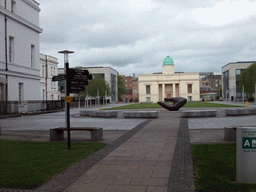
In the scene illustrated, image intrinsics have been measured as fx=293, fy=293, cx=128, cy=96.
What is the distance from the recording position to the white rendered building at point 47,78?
5991cm

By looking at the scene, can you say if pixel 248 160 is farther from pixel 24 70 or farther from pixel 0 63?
pixel 24 70

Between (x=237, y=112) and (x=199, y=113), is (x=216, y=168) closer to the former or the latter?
(x=199, y=113)

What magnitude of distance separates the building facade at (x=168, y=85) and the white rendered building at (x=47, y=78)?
42470 millimetres

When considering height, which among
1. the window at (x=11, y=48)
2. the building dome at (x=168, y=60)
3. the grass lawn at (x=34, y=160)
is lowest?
the grass lawn at (x=34, y=160)

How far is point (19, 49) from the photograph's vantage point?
32094 mm

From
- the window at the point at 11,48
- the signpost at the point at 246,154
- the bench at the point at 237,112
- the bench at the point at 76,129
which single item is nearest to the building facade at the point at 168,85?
the window at the point at 11,48

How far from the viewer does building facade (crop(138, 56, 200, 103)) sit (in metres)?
100

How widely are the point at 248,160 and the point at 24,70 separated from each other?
30.9 m

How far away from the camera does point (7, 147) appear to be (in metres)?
9.88

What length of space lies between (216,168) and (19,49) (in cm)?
2982

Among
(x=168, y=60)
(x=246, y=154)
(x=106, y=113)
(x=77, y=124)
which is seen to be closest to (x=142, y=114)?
(x=106, y=113)

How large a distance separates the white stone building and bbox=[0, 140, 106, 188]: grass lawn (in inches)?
811

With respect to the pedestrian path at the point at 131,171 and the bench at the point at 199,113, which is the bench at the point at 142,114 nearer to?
the bench at the point at 199,113

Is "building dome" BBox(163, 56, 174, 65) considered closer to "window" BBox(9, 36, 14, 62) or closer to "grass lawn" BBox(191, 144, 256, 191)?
"window" BBox(9, 36, 14, 62)
